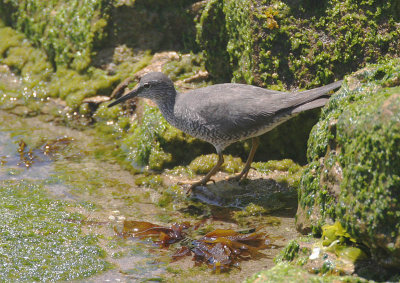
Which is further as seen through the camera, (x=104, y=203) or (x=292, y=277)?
(x=104, y=203)

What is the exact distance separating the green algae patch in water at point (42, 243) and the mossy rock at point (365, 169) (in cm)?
192

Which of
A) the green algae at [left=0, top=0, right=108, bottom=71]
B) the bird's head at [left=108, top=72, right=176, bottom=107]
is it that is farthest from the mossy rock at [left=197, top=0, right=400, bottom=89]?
the green algae at [left=0, top=0, right=108, bottom=71]

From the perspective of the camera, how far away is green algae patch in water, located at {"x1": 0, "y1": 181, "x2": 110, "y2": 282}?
420 centimetres

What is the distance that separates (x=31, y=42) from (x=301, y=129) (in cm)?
554

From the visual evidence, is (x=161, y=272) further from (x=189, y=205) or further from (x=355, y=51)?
(x=355, y=51)

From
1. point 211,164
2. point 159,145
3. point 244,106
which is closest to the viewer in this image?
point 244,106

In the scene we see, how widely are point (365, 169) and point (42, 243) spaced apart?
2874 mm

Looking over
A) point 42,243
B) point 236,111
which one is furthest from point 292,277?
point 236,111

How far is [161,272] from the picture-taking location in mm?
4273

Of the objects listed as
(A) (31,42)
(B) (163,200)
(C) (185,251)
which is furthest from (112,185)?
(A) (31,42)

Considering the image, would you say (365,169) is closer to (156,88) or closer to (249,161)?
(249,161)

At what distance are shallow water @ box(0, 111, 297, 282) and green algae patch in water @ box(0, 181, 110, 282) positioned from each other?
Answer: 18mm

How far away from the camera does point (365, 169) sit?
3322 millimetres

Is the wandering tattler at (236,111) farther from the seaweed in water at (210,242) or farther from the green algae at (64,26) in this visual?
the green algae at (64,26)
